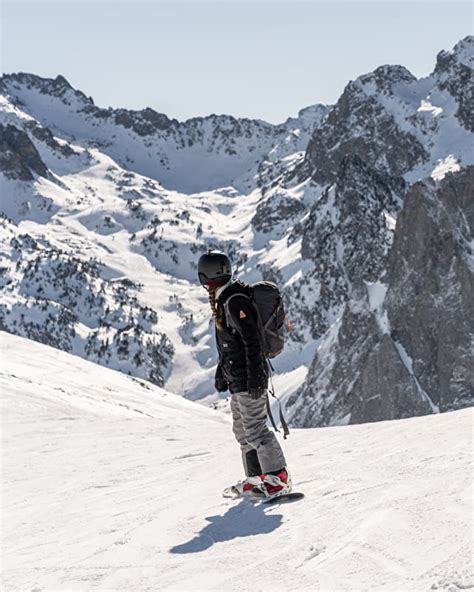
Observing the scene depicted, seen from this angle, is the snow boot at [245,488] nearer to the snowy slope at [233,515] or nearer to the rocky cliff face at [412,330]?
the snowy slope at [233,515]

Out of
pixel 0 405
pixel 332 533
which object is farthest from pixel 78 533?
pixel 0 405

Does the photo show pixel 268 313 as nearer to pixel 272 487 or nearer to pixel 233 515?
pixel 272 487

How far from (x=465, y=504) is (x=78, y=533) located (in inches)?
137

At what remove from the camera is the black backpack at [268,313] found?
8062 millimetres

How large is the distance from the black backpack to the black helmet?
288 mm

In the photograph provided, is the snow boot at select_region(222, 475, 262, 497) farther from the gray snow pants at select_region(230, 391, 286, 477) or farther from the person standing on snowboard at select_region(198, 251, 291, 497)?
the gray snow pants at select_region(230, 391, 286, 477)

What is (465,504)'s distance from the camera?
648cm

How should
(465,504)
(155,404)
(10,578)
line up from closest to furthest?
(10,578) < (465,504) < (155,404)

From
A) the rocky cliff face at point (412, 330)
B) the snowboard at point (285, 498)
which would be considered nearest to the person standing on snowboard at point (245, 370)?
the snowboard at point (285, 498)

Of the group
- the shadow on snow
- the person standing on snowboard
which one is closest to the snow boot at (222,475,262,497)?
the person standing on snowboard

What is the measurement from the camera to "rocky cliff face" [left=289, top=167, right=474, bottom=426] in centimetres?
13262

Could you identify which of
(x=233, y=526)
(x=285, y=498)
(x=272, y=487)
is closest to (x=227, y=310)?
(x=272, y=487)

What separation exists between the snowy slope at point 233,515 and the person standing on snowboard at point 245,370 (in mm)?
365

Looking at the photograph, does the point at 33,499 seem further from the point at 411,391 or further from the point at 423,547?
the point at 411,391
